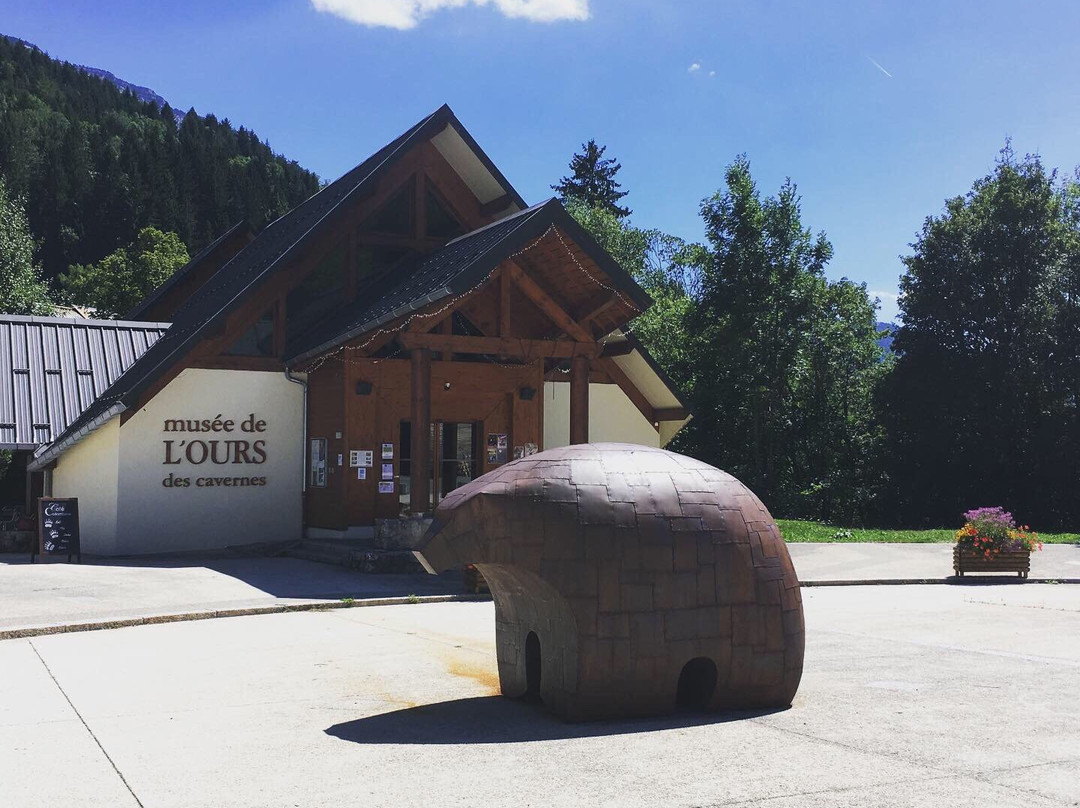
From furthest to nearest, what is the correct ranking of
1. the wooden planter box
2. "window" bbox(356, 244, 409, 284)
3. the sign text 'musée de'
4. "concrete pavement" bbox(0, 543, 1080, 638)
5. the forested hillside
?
the forested hillside < "window" bbox(356, 244, 409, 284) < the sign text 'musée de' < the wooden planter box < "concrete pavement" bbox(0, 543, 1080, 638)

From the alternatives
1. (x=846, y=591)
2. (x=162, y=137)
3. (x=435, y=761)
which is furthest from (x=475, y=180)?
(x=162, y=137)

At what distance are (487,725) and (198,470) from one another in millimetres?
14535

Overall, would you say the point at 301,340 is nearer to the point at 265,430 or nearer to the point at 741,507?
the point at 265,430

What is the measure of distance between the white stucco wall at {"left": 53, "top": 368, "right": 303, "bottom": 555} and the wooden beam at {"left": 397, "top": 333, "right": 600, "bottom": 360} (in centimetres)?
437

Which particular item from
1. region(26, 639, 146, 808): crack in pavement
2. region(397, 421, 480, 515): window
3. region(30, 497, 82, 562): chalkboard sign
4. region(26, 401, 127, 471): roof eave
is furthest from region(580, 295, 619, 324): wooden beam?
region(26, 639, 146, 808): crack in pavement

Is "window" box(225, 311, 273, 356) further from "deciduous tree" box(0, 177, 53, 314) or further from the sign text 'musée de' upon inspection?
"deciduous tree" box(0, 177, 53, 314)

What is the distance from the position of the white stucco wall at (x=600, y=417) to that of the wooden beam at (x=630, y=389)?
0.09 meters

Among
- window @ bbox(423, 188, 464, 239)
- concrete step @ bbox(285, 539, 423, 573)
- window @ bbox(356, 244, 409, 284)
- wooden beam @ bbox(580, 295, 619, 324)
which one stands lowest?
concrete step @ bbox(285, 539, 423, 573)

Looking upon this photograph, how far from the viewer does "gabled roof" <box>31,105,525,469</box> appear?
1952 cm

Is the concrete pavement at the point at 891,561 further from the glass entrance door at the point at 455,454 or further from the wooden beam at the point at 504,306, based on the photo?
the glass entrance door at the point at 455,454

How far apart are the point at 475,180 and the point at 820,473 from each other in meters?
22.3

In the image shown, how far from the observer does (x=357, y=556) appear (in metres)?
17.3

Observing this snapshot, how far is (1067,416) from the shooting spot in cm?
3469

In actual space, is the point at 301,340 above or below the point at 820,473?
above
